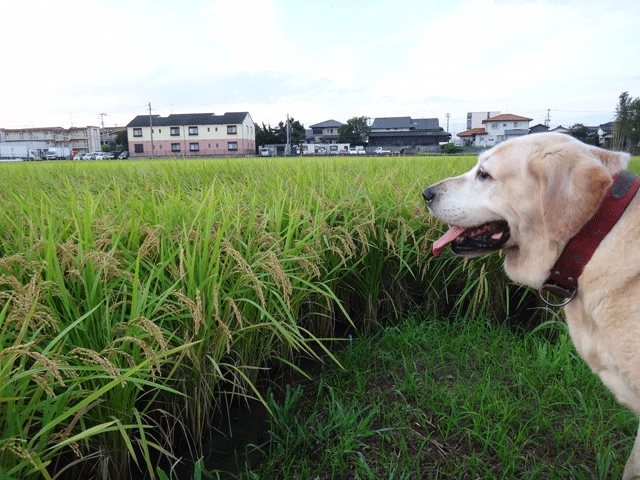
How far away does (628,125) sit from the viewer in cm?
3972

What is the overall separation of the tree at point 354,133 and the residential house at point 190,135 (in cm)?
1566

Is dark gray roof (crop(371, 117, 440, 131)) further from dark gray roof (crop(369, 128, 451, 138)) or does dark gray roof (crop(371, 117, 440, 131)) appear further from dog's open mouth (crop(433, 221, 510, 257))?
dog's open mouth (crop(433, 221, 510, 257))

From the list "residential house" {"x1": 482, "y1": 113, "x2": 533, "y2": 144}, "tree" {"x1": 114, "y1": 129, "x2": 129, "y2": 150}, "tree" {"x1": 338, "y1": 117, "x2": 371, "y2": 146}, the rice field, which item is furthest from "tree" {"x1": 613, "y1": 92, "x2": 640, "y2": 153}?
"tree" {"x1": 114, "y1": 129, "x2": 129, "y2": 150}

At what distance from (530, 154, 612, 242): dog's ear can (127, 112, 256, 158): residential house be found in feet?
204

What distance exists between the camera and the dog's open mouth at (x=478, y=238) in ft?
6.32

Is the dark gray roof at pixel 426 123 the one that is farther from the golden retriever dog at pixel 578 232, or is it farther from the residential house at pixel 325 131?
the golden retriever dog at pixel 578 232

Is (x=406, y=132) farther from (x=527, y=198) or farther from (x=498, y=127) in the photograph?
(x=527, y=198)

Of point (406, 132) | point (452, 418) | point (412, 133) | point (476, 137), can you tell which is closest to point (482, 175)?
point (452, 418)

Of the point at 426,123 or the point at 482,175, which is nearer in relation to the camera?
the point at 482,175

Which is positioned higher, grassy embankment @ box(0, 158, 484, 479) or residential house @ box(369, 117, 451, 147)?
residential house @ box(369, 117, 451, 147)

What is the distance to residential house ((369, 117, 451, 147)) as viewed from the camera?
6756cm

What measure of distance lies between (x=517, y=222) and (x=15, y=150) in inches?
2231

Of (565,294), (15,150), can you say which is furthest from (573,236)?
(15,150)

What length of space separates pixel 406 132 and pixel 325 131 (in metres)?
18.9
